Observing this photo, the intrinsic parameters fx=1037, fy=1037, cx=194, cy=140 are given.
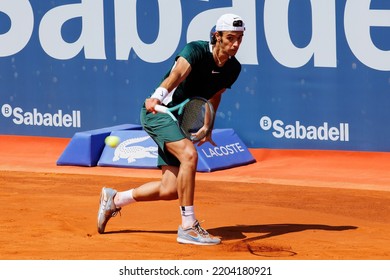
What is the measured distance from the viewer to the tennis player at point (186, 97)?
7.61 meters

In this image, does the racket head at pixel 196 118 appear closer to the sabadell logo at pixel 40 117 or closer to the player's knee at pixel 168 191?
the player's knee at pixel 168 191

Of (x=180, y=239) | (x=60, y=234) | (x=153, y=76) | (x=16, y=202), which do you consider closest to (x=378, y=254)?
(x=180, y=239)

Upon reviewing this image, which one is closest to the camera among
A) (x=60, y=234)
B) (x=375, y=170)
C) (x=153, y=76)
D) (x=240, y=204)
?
(x=60, y=234)

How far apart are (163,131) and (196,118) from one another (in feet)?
0.87

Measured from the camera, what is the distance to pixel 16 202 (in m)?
9.95

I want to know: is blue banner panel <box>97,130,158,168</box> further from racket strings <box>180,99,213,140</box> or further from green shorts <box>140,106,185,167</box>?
racket strings <box>180,99,213,140</box>

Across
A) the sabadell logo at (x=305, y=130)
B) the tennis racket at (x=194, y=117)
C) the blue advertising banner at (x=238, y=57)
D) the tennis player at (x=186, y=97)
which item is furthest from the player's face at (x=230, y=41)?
the sabadell logo at (x=305, y=130)

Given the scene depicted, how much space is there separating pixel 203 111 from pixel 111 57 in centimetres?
584

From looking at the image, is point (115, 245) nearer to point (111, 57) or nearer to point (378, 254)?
point (378, 254)

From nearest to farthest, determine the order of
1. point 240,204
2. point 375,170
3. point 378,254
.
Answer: point 378,254, point 240,204, point 375,170

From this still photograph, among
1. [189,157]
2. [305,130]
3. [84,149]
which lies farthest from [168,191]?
[305,130]

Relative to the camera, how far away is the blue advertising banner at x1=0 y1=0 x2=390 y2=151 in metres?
12.0

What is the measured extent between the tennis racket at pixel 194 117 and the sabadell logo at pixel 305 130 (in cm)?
470

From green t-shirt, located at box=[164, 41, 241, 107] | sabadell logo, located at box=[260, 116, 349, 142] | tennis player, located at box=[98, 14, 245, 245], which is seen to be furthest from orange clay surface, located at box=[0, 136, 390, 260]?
green t-shirt, located at box=[164, 41, 241, 107]
